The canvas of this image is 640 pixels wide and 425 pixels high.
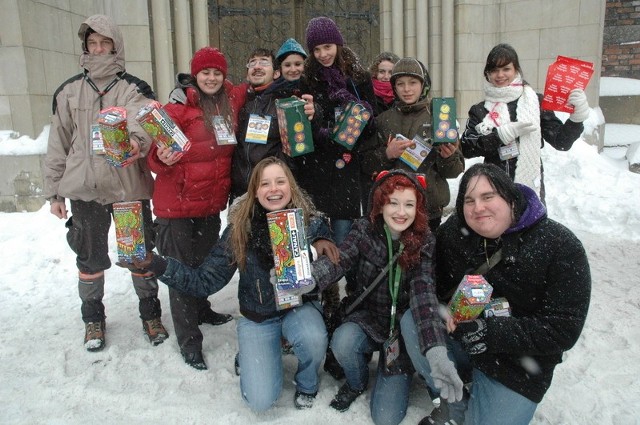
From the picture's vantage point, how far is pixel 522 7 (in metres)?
7.24

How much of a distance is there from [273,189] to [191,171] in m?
0.64

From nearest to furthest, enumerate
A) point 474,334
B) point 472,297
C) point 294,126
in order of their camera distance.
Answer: point 472,297 < point 474,334 < point 294,126

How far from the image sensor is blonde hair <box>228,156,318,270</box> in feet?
9.11

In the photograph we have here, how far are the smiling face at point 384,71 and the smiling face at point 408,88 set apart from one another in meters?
0.68

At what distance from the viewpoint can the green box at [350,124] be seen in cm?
310

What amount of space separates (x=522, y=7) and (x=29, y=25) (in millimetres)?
6271

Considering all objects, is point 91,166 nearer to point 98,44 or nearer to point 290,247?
point 98,44

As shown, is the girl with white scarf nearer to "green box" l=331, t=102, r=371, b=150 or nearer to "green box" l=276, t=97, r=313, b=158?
"green box" l=331, t=102, r=371, b=150

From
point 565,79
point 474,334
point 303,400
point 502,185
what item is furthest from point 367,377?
point 565,79

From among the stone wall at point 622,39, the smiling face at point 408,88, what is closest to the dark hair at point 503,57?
the smiling face at point 408,88

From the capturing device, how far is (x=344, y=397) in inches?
108

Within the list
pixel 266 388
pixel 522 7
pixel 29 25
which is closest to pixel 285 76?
pixel 266 388

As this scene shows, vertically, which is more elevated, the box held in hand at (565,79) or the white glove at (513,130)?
the box held in hand at (565,79)

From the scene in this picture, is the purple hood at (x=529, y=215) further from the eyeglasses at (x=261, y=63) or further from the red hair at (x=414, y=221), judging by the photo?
the eyeglasses at (x=261, y=63)
